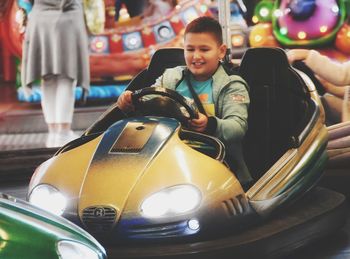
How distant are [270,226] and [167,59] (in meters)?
0.88

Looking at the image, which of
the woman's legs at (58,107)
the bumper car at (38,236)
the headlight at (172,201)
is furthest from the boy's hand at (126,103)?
the woman's legs at (58,107)

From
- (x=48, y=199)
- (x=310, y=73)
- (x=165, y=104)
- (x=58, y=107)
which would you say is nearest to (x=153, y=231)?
(x=48, y=199)

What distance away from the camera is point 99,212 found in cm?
180

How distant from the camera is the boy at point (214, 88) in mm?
2162

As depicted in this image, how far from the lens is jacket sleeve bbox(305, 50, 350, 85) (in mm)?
3527

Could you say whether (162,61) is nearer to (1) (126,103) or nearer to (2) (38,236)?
(1) (126,103)

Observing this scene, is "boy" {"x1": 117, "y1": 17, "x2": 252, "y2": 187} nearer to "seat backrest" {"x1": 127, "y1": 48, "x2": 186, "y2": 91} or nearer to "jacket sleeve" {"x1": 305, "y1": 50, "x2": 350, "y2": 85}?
"seat backrest" {"x1": 127, "y1": 48, "x2": 186, "y2": 91}

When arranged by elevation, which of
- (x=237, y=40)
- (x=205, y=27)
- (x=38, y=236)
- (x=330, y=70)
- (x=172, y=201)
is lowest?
(x=330, y=70)

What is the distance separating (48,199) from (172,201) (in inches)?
14.8

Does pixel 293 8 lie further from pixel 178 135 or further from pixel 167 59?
pixel 178 135

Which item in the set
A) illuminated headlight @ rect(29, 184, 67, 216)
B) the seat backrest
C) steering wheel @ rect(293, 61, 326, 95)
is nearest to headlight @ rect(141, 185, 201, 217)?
illuminated headlight @ rect(29, 184, 67, 216)

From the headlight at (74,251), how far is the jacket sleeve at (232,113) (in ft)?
2.80

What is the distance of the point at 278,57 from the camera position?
2.46 m

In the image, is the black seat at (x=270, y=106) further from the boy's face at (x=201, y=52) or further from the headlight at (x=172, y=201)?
the headlight at (x=172, y=201)
